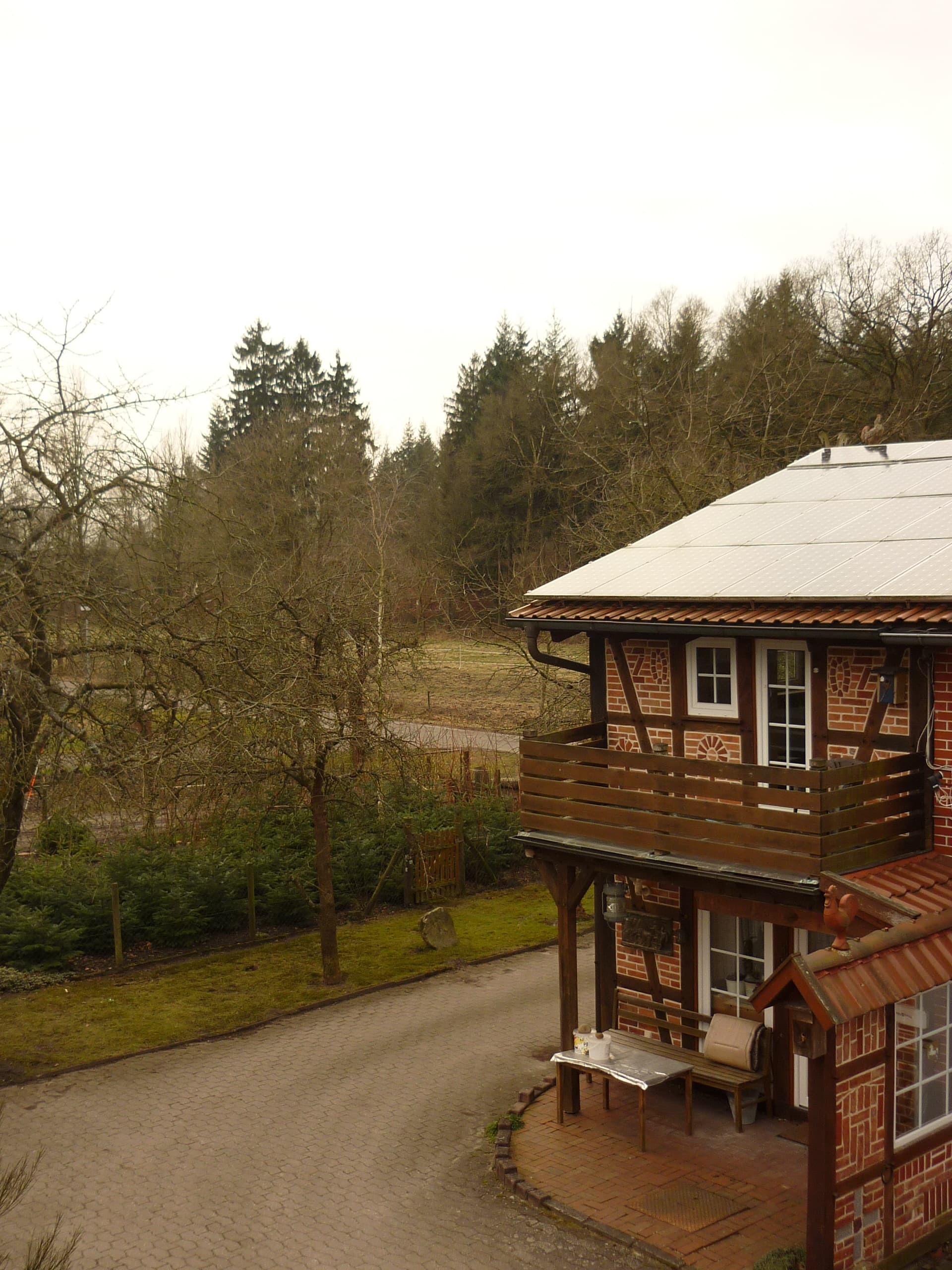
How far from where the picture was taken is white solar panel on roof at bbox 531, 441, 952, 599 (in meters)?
9.34

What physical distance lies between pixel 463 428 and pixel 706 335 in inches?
478

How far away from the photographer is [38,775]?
455 inches

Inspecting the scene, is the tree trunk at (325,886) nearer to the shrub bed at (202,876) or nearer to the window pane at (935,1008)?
the shrub bed at (202,876)

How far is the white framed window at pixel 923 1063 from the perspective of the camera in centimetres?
841

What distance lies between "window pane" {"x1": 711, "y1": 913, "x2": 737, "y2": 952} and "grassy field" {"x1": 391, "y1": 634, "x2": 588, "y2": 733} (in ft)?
29.3

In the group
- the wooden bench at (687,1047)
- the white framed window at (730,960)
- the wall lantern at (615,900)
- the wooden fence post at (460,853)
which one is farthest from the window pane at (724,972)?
the wooden fence post at (460,853)

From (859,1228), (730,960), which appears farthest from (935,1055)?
(730,960)

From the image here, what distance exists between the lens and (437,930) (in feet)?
53.0

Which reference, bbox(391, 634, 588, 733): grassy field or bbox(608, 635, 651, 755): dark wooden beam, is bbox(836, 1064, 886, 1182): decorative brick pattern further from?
bbox(391, 634, 588, 733): grassy field

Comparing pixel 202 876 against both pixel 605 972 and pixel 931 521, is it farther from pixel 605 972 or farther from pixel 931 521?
pixel 931 521

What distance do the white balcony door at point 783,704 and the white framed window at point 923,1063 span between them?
220 cm

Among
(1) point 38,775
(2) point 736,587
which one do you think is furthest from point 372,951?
(2) point 736,587

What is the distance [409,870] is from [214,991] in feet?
15.5

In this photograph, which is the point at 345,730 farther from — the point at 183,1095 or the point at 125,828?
the point at 183,1095
